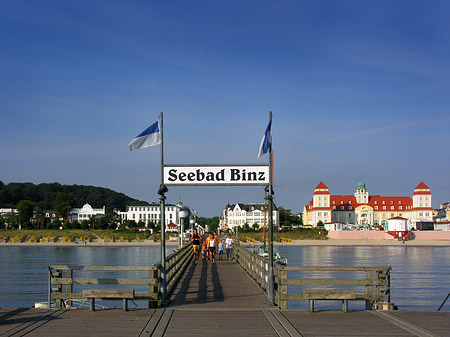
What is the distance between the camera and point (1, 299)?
24.3 meters

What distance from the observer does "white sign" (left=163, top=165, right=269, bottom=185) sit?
12.8 metres

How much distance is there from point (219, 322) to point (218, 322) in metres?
0.02

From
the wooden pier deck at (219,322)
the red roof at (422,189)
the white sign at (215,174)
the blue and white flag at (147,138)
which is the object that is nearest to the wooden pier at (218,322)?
the wooden pier deck at (219,322)

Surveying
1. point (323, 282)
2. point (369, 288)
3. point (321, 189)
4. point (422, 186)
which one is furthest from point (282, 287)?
point (422, 186)

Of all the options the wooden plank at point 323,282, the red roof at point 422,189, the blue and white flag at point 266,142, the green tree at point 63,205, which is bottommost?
the wooden plank at point 323,282

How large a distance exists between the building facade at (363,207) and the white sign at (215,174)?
487 ft

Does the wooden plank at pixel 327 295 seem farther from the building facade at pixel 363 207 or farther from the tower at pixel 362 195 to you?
the tower at pixel 362 195

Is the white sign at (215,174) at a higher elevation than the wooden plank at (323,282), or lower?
higher

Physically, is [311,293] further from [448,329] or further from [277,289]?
[448,329]

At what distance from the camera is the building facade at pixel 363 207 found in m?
157

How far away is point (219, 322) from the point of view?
1012cm

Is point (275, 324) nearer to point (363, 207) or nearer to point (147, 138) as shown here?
point (147, 138)

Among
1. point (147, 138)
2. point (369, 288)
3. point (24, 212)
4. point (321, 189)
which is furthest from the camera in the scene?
point (321, 189)

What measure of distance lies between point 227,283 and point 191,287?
1.52 m
